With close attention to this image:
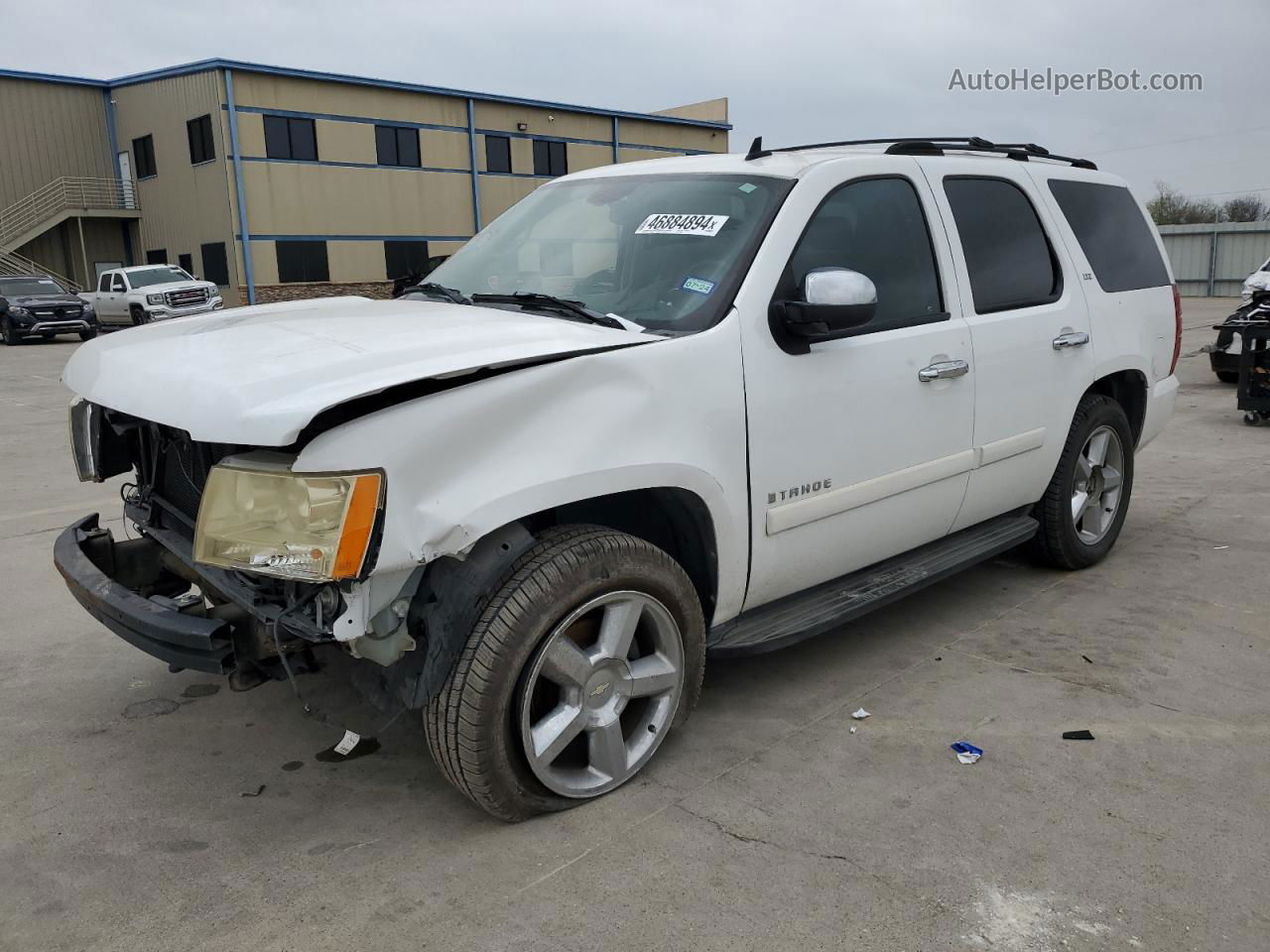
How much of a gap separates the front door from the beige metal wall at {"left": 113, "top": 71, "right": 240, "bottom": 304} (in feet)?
97.8

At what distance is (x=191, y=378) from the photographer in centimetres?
265

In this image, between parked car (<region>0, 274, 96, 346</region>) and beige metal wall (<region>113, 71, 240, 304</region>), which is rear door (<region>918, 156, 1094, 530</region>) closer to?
parked car (<region>0, 274, 96, 346</region>)

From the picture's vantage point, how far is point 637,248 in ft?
11.5

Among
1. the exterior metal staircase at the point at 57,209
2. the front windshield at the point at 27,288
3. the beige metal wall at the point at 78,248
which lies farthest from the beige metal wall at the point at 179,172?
the front windshield at the point at 27,288

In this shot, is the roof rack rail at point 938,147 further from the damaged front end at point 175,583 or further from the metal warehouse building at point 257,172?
the metal warehouse building at point 257,172

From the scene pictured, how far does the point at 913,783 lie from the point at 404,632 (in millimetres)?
1566

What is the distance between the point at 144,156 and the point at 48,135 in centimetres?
304

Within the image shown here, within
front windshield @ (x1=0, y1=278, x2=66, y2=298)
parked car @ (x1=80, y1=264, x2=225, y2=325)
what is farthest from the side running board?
front windshield @ (x1=0, y1=278, x2=66, y2=298)

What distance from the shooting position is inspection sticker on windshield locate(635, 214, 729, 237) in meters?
3.43

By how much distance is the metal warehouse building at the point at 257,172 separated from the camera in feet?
99.7

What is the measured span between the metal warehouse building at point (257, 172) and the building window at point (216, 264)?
63 millimetres

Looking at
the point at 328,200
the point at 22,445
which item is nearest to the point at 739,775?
the point at 22,445

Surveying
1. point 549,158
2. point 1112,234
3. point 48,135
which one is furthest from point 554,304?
point 48,135

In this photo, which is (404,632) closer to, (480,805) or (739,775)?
(480,805)
